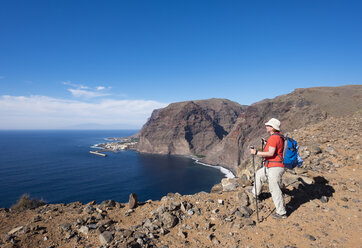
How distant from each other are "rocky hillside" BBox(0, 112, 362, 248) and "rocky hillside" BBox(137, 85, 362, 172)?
6945 cm

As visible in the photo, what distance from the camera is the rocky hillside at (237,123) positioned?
7694 centimetres

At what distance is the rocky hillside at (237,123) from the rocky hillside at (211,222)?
69.4 metres

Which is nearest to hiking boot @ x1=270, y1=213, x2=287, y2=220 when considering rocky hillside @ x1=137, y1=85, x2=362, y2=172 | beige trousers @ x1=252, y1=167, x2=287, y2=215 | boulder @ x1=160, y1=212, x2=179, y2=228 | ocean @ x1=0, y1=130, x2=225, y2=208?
beige trousers @ x1=252, y1=167, x2=287, y2=215

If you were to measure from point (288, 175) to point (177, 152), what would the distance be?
15799 centimetres

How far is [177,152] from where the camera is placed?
16488cm

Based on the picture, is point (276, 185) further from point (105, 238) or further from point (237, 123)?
point (237, 123)

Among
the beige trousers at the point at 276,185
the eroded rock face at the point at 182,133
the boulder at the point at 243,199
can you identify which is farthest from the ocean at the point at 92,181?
the beige trousers at the point at 276,185

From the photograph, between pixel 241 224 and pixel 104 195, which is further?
pixel 104 195

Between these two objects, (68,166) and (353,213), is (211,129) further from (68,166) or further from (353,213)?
(353,213)

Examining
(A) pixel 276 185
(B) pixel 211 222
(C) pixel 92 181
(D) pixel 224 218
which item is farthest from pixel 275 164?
(C) pixel 92 181

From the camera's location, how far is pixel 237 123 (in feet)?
421

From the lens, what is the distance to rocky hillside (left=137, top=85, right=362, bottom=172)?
76.9 m

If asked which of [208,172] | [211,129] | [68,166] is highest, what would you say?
[211,129]

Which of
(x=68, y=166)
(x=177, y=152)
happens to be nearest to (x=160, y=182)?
(x=68, y=166)
